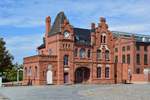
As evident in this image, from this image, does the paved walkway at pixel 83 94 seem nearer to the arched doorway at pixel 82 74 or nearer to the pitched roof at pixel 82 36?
the arched doorway at pixel 82 74

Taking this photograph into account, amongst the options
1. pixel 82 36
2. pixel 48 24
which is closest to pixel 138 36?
pixel 82 36

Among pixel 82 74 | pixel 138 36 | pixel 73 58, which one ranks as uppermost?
pixel 138 36

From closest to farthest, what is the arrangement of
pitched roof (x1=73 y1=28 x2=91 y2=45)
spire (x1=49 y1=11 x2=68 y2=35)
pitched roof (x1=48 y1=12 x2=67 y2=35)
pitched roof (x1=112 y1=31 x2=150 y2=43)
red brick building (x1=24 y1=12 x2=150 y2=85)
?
red brick building (x1=24 y1=12 x2=150 y2=85) < pitched roof (x1=48 y1=12 x2=67 y2=35) < spire (x1=49 y1=11 x2=68 y2=35) < pitched roof (x1=73 y1=28 x2=91 y2=45) < pitched roof (x1=112 y1=31 x2=150 y2=43)

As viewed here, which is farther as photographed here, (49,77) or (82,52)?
(82,52)

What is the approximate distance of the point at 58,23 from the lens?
253 ft

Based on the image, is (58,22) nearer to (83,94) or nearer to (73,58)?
(73,58)

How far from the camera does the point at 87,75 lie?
7844 cm

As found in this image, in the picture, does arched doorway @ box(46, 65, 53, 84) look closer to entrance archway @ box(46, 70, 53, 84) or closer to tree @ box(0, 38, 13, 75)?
entrance archway @ box(46, 70, 53, 84)

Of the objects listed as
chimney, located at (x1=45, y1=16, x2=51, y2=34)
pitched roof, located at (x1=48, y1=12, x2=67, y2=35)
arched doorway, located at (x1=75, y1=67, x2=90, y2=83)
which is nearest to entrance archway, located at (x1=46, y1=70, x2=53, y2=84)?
arched doorway, located at (x1=75, y1=67, x2=90, y2=83)

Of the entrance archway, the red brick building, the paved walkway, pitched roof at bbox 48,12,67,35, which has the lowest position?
the paved walkway

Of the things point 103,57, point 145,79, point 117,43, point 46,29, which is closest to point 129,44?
point 117,43

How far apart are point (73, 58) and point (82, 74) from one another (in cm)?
474

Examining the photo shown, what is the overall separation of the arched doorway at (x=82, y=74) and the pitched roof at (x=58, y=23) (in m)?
9.21

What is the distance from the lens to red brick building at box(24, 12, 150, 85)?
239 ft
